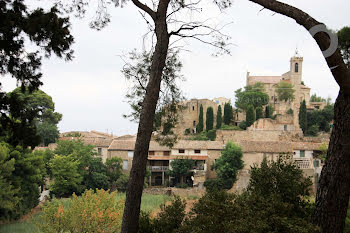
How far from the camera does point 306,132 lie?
40875 mm

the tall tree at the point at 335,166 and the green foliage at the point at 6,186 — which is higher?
the tall tree at the point at 335,166

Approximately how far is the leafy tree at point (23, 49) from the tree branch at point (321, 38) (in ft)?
10.1

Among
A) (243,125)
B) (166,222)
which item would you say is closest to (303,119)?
(243,125)

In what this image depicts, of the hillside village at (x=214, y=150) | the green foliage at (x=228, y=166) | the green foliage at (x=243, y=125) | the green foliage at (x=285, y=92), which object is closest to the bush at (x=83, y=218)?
the hillside village at (x=214, y=150)

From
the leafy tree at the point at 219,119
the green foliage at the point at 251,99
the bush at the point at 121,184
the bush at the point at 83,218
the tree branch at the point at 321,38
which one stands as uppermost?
the green foliage at the point at 251,99

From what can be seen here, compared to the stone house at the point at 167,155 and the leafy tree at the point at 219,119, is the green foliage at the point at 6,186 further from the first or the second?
the leafy tree at the point at 219,119

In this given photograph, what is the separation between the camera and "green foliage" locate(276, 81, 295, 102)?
47.0 metres

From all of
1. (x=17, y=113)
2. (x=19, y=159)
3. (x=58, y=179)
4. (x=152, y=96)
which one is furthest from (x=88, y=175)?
(x=152, y=96)

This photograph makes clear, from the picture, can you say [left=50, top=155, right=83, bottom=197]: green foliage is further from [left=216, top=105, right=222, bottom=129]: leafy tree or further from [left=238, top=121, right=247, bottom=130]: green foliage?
[left=238, top=121, right=247, bottom=130]: green foliage

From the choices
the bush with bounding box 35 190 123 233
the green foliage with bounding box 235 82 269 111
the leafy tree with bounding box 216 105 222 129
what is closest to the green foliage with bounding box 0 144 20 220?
the bush with bounding box 35 190 123 233

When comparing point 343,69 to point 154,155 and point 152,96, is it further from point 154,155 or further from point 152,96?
point 154,155

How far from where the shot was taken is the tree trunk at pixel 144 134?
181 inches

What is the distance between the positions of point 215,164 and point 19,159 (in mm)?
15304

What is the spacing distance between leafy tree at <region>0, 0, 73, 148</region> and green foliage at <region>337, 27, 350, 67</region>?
4.00 metres
